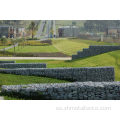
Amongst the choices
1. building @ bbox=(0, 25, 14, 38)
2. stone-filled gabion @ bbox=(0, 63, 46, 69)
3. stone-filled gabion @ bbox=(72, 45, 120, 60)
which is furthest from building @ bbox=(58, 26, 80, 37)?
building @ bbox=(0, 25, 14, 38)

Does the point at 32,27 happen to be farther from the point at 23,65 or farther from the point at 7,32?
the point at 23,65

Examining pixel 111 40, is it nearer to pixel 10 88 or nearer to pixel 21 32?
pixel 21 32

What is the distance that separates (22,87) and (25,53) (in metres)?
7.16

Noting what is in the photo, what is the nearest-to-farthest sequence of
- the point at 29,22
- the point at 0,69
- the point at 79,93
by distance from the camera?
the point at 79,93 < the point at 0,69 < the point at 29,22

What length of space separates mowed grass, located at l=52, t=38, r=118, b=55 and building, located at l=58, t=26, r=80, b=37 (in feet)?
1.17

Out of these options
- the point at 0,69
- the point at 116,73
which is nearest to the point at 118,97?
the point at 116,73

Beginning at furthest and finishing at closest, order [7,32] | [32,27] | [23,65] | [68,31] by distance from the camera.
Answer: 1. [68,31]
2. [7,32]
3. [32,27]
4. [23,65]

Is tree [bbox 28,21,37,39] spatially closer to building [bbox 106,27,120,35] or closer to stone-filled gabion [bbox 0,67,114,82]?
stone-filled gabion [bbox 0,67,114,82]

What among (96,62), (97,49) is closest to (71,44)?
(97,49)

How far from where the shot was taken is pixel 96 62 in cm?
1664

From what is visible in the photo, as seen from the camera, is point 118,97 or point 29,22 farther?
point 29,22

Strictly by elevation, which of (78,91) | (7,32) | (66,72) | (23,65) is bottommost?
(78,91)

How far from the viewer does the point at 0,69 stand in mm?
15195

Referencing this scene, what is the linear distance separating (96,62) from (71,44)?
2259 mm
